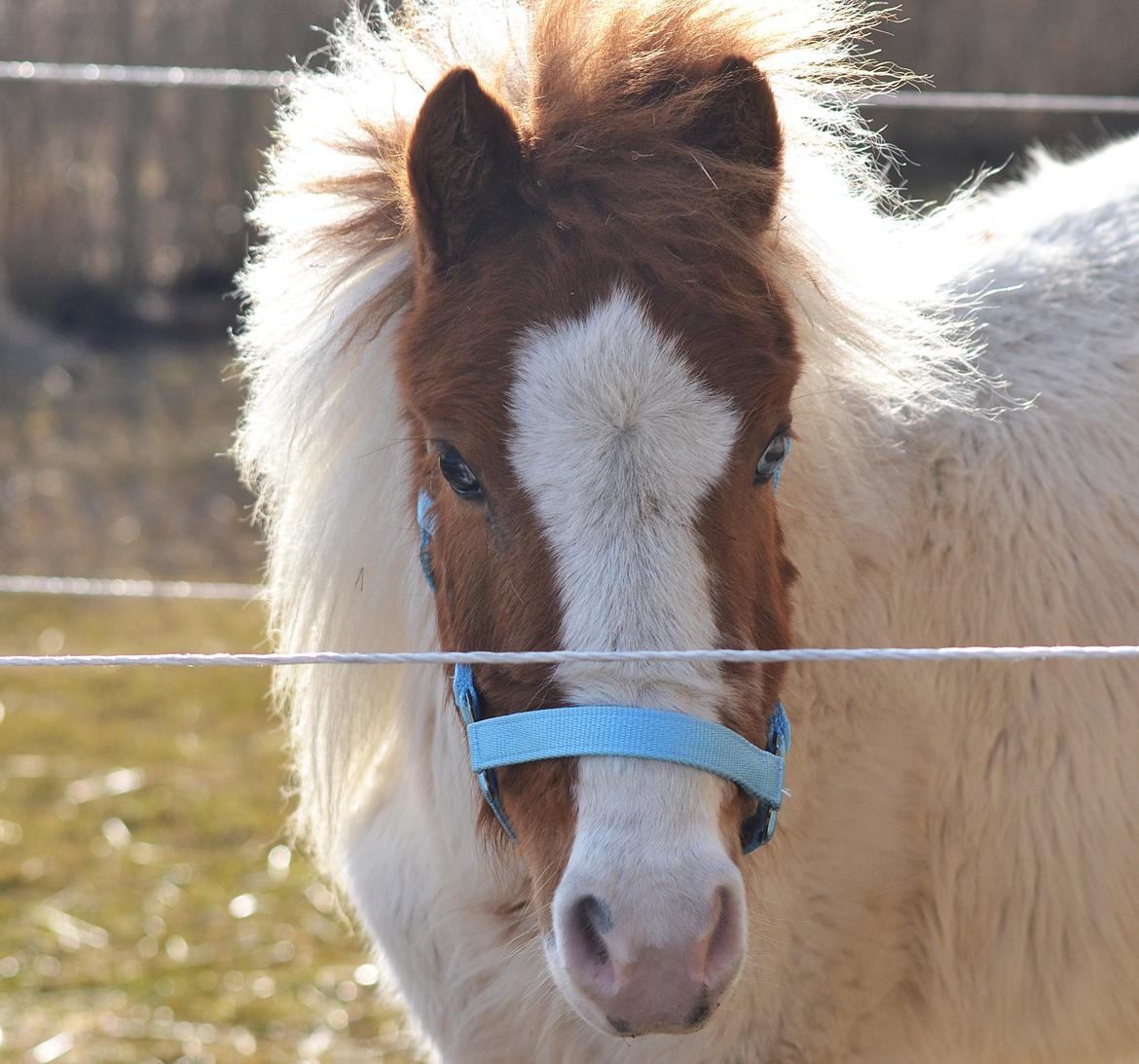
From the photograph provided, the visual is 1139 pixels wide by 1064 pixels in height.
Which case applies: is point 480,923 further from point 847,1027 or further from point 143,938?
point 143,938

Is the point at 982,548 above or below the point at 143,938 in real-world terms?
above

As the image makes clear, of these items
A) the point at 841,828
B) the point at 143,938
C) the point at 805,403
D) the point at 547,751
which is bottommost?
the point at 143,938

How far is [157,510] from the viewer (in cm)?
773

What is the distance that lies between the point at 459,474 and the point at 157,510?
6.30 metres

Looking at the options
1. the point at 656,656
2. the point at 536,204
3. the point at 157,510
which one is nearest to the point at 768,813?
the point at 656,656

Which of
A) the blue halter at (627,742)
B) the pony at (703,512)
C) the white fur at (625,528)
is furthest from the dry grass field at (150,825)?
the white fur at (625,528)

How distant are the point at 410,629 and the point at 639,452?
811mm

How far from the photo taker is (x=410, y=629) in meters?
2.36

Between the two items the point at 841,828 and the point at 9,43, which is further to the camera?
the point at 9,43

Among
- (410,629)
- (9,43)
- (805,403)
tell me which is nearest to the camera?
(805,403)

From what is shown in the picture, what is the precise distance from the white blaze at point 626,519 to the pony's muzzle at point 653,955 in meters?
0.06

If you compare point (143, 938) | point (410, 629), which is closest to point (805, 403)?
point (410, 629)

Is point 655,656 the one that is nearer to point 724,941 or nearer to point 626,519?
point 626,519

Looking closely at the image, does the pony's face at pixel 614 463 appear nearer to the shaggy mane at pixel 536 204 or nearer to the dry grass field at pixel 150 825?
the shaggy mane at pixel 536 204
